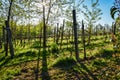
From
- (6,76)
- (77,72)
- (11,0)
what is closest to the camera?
(77,72)

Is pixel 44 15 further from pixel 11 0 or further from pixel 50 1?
pixel 11 0

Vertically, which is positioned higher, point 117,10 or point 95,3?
point 95,3

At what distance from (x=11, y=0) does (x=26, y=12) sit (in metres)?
3.67

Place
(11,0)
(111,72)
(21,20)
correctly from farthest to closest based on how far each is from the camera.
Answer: (21,20), (11,0), (111,72)

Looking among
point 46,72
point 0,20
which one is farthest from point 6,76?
point 0,20

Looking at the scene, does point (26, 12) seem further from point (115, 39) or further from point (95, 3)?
point (115, 39)

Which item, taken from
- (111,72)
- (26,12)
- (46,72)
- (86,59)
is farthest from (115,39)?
(26,12)

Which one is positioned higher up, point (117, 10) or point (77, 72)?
point (117, 10)

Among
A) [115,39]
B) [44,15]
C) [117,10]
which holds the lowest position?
[115,39]

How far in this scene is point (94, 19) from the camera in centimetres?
3431

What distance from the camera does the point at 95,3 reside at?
112 feet

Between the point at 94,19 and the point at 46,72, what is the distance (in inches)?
861

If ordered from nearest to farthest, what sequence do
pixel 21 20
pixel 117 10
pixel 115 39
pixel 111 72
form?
pixel 117 10, pixel 115 39, pixel 111 72, pixel 21 20

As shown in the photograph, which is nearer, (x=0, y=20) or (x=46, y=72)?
(x=46, y=72)
